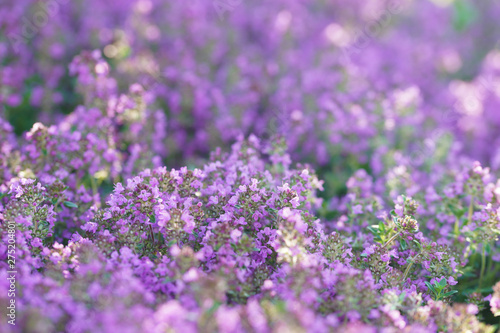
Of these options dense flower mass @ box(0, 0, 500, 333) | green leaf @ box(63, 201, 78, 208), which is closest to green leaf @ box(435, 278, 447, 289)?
dense flower mass @ box(0, 0, 500, 333)

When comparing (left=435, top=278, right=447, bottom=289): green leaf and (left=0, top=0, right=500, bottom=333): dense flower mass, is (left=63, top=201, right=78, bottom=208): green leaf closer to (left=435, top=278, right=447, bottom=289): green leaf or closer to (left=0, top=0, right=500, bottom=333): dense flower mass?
(left=0, top=0, right=500, bottom=333): dense flower mass

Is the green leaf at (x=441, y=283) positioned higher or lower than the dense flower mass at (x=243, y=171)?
lower

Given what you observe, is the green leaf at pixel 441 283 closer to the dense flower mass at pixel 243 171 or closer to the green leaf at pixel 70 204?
the dense flower mass at pixel 243 171

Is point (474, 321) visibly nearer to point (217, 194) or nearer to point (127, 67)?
point (217, 194)

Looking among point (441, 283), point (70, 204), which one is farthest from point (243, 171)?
point (441, 283)

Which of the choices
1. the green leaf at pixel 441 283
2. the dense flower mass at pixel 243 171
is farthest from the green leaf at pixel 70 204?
the green leaf at pixel 441 283

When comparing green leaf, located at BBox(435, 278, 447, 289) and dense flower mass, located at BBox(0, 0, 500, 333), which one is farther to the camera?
green leaf, located at BBox(435, 278, 447, 289)

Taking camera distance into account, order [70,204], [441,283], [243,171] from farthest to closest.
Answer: [243,171]
[70,204]
[441,283]

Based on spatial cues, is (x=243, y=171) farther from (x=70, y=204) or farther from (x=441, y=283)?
(x=441, y=283)
